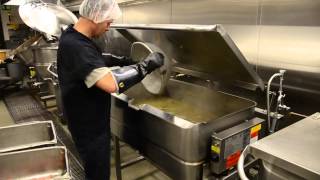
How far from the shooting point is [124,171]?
2471 millimetres

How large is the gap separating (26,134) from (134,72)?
1.11 metres

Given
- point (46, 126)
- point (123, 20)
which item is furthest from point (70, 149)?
point (123, 20)

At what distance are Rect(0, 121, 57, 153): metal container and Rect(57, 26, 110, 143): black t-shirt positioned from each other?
428mm

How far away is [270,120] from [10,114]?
384 cm

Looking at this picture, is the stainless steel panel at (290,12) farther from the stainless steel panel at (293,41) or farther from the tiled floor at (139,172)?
the tiled floor at (139,172)

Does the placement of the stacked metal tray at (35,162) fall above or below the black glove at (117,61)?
below

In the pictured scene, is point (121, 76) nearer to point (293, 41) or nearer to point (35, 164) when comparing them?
point (35, 164)

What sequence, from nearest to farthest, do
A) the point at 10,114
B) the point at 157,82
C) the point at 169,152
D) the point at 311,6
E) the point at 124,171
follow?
the point at 169,152 < the point at 311,6 < the point at 157,82 < the point at 124,171 < the point at 10,114

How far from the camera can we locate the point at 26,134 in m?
1.97

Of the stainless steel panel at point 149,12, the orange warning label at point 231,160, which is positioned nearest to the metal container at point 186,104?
the orange warning label at point 231,160

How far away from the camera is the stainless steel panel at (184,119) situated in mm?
1200

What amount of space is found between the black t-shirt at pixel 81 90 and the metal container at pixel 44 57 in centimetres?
245

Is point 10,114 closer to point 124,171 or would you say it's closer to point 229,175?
point 124,171

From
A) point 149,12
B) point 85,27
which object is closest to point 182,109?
point 85,27
